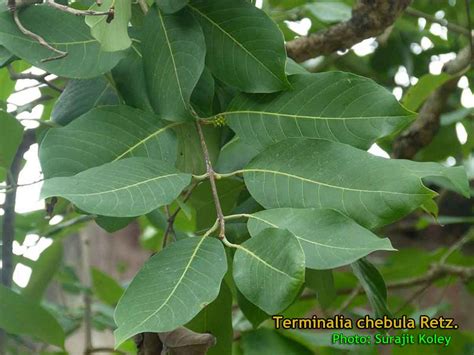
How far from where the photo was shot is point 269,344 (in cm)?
94

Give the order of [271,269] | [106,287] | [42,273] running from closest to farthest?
[271,269], [42,273], [106,287]

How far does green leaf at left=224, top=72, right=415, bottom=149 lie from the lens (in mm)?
667

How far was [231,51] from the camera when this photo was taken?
2.32 feet

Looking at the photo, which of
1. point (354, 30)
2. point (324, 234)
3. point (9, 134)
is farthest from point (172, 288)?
point (354, 30)

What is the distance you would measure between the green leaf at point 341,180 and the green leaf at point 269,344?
0.33 m

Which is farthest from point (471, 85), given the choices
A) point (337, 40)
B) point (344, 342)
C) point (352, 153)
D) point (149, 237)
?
point (352, 153)

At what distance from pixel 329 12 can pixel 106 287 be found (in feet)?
2.12

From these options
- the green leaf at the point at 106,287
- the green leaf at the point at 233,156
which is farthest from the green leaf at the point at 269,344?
the green leaf at the point at 106,287

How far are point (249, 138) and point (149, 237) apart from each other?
981 millimetres

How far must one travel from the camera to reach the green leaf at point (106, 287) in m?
1.42

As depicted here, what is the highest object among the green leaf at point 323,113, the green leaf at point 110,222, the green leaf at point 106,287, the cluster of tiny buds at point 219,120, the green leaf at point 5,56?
the green leaf at point 5,56

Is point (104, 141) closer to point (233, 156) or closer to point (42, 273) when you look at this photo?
point (233, 156)

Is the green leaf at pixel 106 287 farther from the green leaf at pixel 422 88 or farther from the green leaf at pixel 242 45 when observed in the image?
the green leaf at pixel 242 45

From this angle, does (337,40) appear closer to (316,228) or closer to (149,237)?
(316,228)
